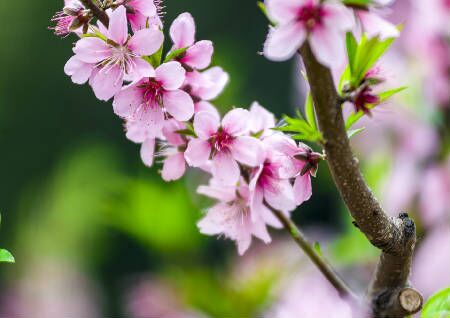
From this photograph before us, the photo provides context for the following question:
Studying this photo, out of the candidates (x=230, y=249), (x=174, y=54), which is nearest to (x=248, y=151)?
(x=174, y=54)

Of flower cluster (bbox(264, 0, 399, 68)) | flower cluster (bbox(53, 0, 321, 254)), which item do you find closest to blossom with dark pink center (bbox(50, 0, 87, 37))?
flower cluster (bbox(53, 0, 321, 254))

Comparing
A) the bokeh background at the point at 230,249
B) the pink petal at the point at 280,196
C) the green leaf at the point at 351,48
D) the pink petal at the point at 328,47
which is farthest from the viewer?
the bokeh background at the point at 230,249

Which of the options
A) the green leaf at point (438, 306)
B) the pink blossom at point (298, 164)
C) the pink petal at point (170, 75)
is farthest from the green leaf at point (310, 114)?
the green leaf at point (438, 306)

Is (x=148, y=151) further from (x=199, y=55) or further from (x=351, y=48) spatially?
(x=351, y=48)

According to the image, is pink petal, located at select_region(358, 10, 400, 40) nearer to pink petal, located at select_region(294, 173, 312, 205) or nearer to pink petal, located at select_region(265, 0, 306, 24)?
pink petal, located at select_region(265, 0, 306, 24)

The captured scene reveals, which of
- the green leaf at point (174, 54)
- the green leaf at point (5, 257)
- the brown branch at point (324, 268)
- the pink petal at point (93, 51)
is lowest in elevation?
the brown branch at point (324, 268)

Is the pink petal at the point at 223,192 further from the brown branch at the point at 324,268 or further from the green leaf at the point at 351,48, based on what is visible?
the green leaf at the point at 351,48

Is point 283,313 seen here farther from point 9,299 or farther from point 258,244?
point 9,299
